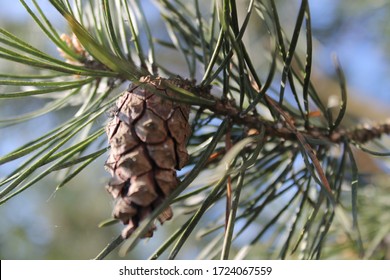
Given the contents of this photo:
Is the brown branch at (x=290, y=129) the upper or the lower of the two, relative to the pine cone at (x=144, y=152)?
lower

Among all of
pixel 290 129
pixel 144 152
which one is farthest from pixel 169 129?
pixel 290 129

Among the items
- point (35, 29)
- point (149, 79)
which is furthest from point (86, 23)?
point (35, 29)

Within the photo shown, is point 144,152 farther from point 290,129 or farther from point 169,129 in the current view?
point 290,129

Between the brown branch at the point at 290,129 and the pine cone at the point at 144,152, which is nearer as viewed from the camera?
the pine cone at the point at 144,152

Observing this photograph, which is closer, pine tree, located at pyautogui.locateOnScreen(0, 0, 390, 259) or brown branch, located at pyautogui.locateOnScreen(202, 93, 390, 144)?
pine tree, located at pyautogui.locateOnScreen(0, 0, 390, 259)

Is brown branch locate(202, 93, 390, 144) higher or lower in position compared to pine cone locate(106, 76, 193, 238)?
lower

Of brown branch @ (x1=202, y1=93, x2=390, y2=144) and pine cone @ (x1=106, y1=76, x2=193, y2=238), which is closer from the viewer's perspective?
pine cone @ (x1=106, y1=76, x2=193, y2=238)
